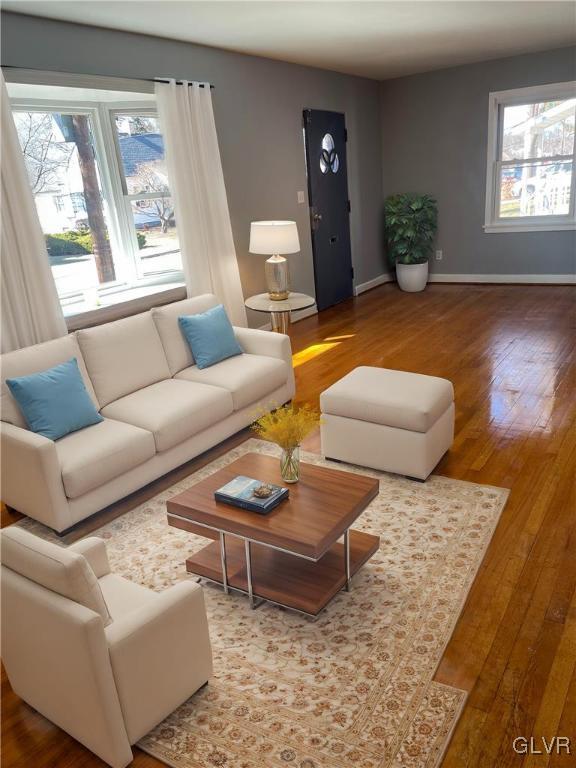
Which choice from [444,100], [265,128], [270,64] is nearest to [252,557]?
[265,128]

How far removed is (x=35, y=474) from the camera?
295 centimetres

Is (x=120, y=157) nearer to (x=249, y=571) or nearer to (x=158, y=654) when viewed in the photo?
(x=249, y=571)

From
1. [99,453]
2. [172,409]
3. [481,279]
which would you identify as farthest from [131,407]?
[481,279]

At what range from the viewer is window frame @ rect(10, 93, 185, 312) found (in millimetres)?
4555

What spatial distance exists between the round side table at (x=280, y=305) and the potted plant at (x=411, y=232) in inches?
132

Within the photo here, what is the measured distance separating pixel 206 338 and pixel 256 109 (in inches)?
112

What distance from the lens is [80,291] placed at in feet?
15.8

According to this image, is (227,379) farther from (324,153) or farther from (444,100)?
(444,100)

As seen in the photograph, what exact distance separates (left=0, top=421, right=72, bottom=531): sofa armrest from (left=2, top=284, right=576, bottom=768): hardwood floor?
0.66m

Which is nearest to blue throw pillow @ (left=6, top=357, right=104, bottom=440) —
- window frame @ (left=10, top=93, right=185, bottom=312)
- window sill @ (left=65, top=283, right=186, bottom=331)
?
window sill @ (left=65, top=283, right=186, bottom=331)

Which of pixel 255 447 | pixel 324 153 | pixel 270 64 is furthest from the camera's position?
pixel 324 153

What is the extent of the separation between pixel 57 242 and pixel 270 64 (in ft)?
9.47

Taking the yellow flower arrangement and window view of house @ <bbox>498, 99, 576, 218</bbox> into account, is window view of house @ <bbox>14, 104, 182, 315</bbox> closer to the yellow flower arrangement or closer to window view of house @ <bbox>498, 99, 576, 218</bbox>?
the yellow flower arrangement

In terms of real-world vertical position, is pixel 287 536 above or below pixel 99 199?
below
